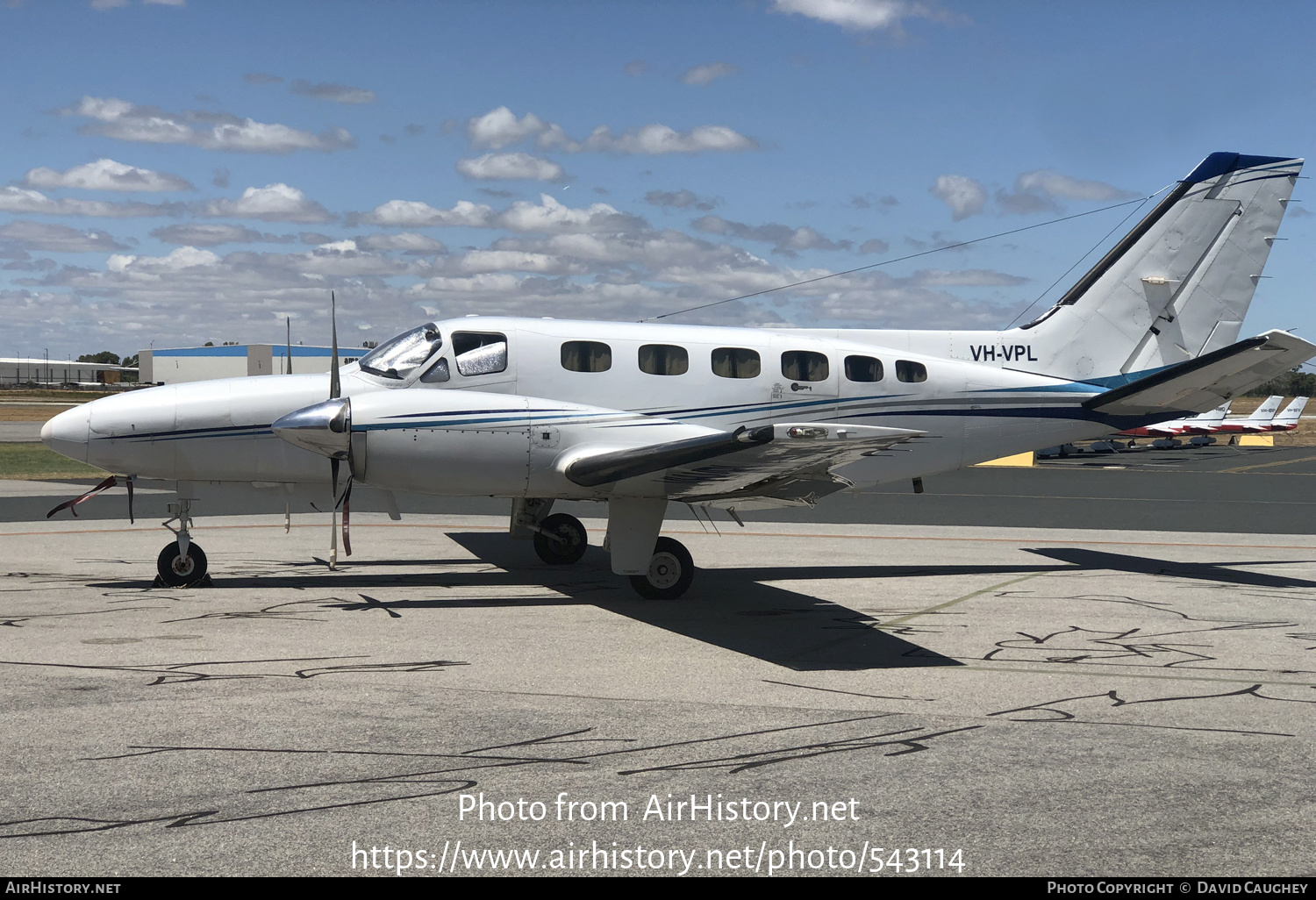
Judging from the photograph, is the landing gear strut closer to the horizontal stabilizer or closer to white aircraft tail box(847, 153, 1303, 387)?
the horizontal stabilizer

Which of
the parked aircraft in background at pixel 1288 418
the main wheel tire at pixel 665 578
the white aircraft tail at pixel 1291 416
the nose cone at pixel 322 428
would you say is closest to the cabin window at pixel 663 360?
the main wheel tire at pixel 665 578

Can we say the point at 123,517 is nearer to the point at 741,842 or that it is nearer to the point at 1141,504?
the point at 741,842

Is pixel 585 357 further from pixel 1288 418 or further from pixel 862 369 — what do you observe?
pixel 1288 418

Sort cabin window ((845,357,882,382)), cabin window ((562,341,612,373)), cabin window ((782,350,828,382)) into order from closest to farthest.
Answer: cabin window ((562,341,612,373)) < cabin window ((782,350,828,382)) < cabin window ((845,357,882,382))

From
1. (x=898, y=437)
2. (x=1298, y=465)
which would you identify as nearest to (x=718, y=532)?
(x=898, y=437)

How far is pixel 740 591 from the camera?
14258mm

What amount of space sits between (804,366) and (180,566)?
847cm

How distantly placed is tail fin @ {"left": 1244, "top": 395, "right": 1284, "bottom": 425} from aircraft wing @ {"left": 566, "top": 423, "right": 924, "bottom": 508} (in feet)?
191

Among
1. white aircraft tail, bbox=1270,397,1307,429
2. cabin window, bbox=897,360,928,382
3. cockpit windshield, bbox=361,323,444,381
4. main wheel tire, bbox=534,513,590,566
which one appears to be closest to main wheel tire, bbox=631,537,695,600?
main wheel tire, bbox=534,513,590,566

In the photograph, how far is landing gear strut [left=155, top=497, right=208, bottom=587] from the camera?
13.4 meters

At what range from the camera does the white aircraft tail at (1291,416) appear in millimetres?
60469

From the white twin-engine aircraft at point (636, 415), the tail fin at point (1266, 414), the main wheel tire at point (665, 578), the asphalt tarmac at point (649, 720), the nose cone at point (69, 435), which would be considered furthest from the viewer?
the tail fin at point (1266, 414)

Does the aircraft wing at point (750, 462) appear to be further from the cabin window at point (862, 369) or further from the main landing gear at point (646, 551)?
the cabin window at point (862, 369)

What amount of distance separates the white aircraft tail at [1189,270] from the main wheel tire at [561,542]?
8.27 metres
